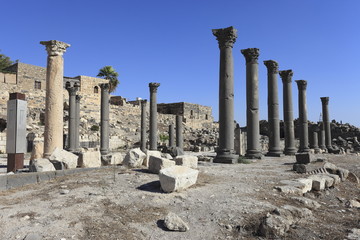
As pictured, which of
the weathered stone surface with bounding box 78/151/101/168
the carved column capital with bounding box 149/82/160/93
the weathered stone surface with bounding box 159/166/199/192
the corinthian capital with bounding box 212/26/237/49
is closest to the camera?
the weathered stone surface with bounding box 159/166/199/192

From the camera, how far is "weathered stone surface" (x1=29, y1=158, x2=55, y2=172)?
7720 mm

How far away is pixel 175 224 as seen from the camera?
4094 mm

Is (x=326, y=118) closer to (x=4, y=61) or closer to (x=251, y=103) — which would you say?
(x=251, y=103)

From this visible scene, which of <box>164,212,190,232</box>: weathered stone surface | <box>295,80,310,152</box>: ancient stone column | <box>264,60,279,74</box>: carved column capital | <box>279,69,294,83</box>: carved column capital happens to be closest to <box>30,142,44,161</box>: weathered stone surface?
<box>164,212,190,232</box>: weathered stone surface

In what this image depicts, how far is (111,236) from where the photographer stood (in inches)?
151

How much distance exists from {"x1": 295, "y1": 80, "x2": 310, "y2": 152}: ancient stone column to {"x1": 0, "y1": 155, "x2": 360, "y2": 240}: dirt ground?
14.2 meters

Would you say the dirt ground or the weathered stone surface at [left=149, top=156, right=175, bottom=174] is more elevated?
the weathered stone surface at [left=149, top=156, right=175, bottom=174]

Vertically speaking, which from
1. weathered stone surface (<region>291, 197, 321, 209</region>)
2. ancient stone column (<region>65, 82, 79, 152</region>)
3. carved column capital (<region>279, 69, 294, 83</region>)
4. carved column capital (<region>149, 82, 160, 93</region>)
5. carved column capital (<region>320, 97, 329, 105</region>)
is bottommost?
weathered stone surface (<region>291, 197, 321, 209</region>)

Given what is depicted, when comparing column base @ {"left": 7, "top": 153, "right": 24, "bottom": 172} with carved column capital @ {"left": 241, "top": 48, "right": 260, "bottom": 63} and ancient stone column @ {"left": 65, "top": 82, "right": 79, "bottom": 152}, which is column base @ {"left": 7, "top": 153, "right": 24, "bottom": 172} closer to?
ancient stone column @ {"left": 65, "top": 82, "right": 79, "bottom": 152}

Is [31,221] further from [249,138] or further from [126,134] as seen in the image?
[126,134]

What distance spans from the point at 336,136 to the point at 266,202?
33163 mm

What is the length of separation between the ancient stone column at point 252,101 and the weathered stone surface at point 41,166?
9.63 meters

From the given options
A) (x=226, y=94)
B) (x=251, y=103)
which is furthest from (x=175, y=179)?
(x=251, y=103)

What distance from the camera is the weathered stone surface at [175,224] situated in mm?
4062
